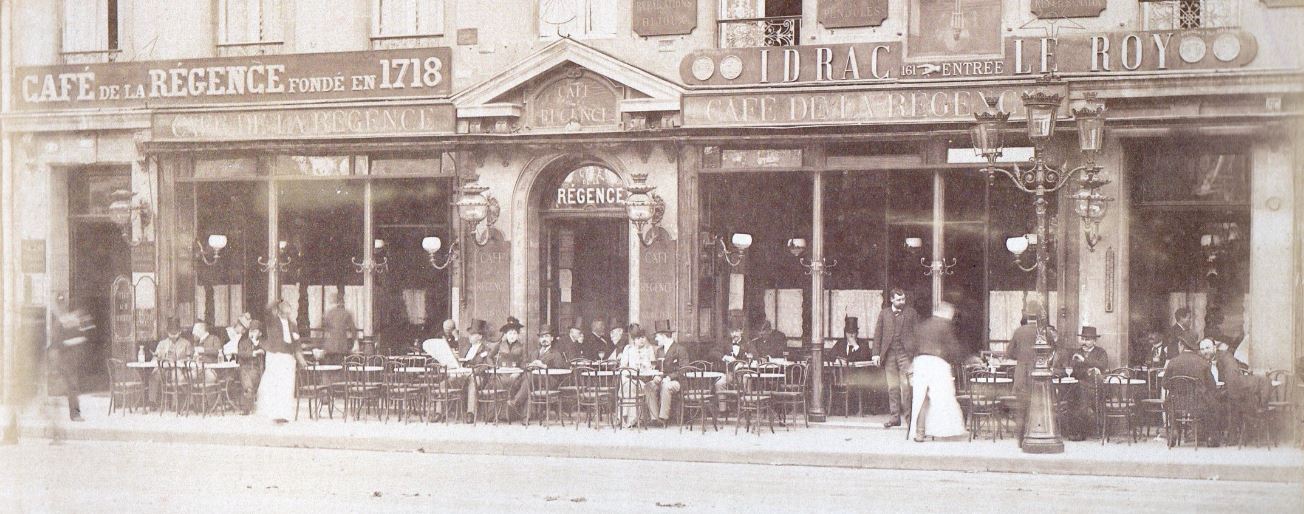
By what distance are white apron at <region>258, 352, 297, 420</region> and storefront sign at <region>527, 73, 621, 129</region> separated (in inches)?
181

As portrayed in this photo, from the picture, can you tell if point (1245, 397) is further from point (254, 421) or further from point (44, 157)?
point (44, 157)

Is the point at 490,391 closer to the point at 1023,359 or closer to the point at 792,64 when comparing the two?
the point at 792,64

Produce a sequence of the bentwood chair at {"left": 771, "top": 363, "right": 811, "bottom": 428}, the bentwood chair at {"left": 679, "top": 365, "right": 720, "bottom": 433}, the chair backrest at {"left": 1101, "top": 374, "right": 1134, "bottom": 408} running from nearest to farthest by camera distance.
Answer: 1. the chair backrest at {"left": 1101, "top": 374, "right": 1134, "bottom": 408}
2. the bentwood chair at {"left": 679, "top": 365, "right": 720, "bottom": 433}
3. the bentwood chair at {"left": 771, "top": 363, "right": 811, "bottom": 428}

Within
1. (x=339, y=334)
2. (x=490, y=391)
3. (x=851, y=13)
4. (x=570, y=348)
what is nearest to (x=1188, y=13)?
(x=851, y=13)

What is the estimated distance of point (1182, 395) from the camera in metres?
14.9

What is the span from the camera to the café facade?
1681 cm

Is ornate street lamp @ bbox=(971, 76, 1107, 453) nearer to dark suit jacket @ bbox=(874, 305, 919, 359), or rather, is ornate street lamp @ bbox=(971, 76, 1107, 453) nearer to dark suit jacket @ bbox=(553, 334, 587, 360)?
dark suit jacket @ bbox=(874, 305, 919, 359)

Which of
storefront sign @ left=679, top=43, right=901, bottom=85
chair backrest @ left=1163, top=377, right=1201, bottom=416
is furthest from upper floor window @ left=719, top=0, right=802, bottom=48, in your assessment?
chair backrest @ left=1163, top=377, right=1201, bottom=416

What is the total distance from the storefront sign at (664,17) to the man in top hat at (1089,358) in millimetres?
6452

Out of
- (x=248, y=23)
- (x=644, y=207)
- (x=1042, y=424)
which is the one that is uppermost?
(x=248, y=23)

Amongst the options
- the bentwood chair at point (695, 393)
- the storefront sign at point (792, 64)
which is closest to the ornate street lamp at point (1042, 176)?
the storefront sign at point (792, 64)

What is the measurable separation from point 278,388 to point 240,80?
16.5 ft

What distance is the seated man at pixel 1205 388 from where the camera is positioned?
1470 cm

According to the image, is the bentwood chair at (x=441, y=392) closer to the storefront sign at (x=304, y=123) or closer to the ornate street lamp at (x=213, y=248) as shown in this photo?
the storefront sign at (x=304, y=123)
